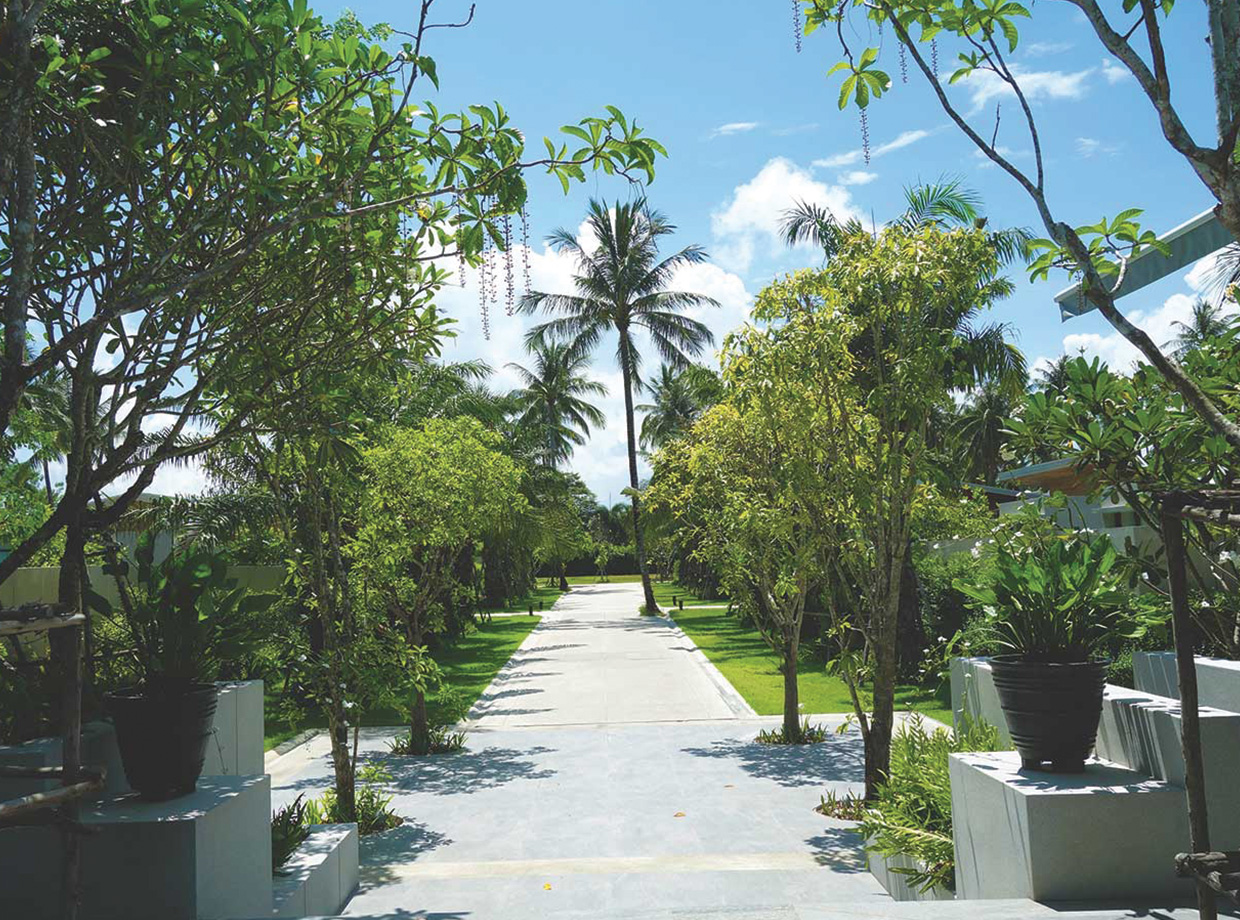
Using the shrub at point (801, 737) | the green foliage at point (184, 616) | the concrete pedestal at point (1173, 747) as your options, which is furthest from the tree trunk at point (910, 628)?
the green foliage at point (184, 616)

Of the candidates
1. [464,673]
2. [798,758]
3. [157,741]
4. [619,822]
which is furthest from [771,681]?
[157,741]

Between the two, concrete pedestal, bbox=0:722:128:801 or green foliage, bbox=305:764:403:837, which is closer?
concrete pedestal, bbox=0:722:128:801

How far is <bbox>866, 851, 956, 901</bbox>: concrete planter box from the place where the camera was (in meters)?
5.02

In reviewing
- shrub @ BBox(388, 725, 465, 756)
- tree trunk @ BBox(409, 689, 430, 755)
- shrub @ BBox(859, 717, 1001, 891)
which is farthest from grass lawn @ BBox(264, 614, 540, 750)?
shrub @ BBox(859, 717, 1001, 891)

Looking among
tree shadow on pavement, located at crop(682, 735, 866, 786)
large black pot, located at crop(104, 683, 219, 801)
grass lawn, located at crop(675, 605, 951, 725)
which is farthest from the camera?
grass lawn, located at crop(675, 605, 951, 725)

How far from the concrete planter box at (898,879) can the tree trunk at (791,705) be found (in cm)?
467

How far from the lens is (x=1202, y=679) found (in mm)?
4105

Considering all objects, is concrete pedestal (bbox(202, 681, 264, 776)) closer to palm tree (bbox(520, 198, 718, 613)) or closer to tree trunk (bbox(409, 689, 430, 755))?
tree trunk (bbox(409, 689, 430, 755))

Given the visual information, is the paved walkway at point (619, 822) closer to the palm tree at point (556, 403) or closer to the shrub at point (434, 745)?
the shrub at point (434, 745)

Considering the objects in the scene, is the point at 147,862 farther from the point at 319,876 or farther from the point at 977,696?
the point at 977,696

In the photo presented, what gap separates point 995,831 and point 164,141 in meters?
4.82

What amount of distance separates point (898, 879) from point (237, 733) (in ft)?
13.3

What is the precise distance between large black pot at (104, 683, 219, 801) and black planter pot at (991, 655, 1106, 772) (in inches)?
143

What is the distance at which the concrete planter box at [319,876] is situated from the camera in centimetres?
494
